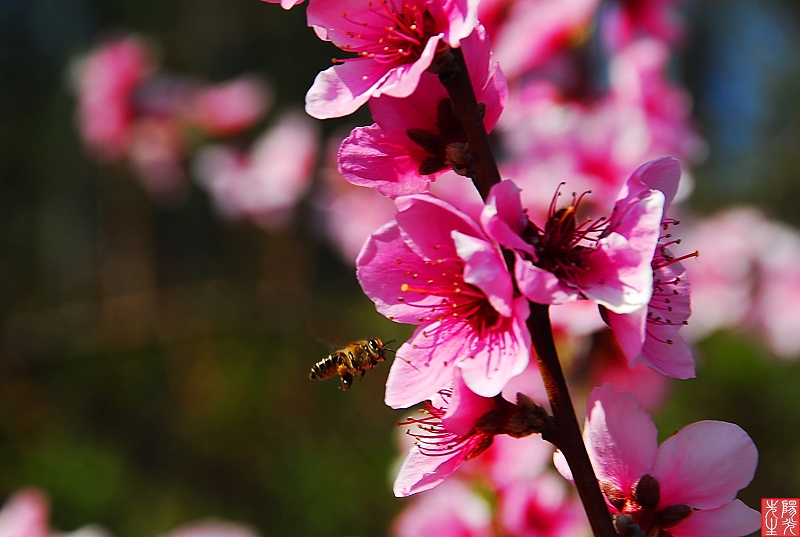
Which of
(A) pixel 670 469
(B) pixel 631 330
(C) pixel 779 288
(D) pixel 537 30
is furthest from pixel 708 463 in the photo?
(C) pixel 779 288

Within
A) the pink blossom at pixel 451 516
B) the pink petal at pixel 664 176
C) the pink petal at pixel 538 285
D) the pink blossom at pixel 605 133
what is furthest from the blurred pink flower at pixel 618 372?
the pink petal at pixel 538 285

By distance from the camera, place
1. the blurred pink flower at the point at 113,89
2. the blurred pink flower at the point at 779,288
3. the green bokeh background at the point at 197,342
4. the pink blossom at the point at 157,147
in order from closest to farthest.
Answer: the blurred pink flower at the point at 779,288, the green bokeh background at the point at 197,342, the blurred pink flower at the point at 113,89, the pink blossom at the point at 157,147

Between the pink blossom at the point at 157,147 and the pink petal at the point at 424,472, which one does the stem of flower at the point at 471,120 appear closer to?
the pink petal at the point at 424,472

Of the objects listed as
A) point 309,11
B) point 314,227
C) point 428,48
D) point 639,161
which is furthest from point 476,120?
point 314,227

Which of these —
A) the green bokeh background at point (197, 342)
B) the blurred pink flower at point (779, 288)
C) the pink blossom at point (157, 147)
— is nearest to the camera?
the blurred pink flower at point (779, 288)

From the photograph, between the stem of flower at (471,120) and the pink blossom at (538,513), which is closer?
the stem of flower at (471,120)

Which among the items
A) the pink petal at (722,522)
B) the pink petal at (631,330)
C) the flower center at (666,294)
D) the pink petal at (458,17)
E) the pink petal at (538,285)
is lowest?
the pink petal at (722,522)
